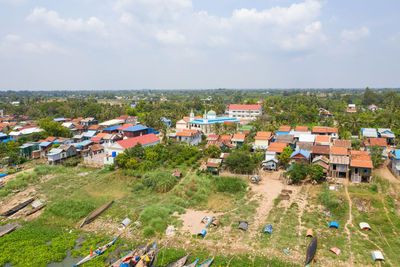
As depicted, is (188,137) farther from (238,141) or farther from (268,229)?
(268,229)

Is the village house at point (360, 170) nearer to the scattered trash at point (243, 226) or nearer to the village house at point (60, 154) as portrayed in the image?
the scattered trash at point (243, 226)

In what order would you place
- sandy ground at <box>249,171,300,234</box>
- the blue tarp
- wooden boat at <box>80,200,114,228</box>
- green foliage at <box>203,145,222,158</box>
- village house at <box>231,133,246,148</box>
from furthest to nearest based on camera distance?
village house at <box>231,133,246,148</box> < green foliage at <box>203,145,222,158</box> < wooden boat at <box>80,200,114,228</box> < sandy ground at <box>249,171,300,234</box> < the blue tarp

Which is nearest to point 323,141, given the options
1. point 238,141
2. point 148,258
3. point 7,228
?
point 238,141

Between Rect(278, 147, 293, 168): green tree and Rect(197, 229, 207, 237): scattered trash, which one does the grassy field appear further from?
Rect(278, 147, 293, 168): green tree

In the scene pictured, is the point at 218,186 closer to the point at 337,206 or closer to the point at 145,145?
the point at 337,206

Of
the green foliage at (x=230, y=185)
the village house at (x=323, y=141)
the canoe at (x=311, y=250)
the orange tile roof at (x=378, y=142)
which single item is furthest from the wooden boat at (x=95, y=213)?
the orange tile roof at (x=378, y=142)

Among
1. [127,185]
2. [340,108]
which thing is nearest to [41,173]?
[127,185]

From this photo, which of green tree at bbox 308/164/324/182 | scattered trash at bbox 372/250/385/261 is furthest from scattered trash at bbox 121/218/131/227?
green tree at bbox 308/164/324/182
